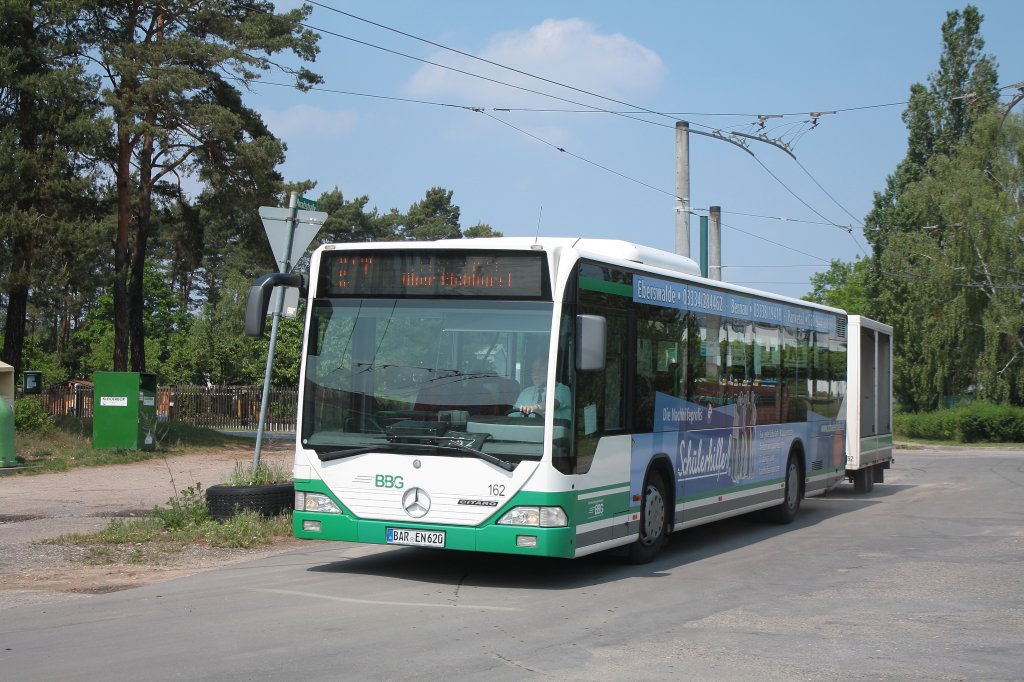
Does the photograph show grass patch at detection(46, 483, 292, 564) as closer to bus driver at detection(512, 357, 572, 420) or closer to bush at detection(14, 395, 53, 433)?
bus driver at detection(512, 357, 572, 420)

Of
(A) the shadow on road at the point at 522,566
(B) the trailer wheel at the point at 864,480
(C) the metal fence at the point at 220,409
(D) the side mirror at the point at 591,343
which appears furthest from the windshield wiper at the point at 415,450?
(C) the metal fence at the point at 220,409

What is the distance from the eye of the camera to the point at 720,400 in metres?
12.6

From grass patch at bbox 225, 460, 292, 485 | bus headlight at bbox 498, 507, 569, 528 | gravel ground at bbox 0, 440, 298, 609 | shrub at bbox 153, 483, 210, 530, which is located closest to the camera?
bus headlight at bbox 498, 507, 569, 528

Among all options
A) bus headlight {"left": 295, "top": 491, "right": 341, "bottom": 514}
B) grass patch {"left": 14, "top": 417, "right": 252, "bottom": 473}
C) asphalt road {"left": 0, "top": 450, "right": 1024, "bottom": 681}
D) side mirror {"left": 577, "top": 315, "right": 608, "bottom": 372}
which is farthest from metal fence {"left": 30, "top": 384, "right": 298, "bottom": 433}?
side mirror {"left": 577, "top": 315, "right": 608, "bottom": 372}

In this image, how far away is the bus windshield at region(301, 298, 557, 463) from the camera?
9328mm

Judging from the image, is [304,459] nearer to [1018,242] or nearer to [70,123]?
[70,123]

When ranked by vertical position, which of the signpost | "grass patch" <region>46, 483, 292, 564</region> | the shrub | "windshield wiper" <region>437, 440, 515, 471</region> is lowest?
"grass patch" <region>46, 483, 292, 564</region>

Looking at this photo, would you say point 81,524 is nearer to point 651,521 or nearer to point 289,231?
point 289,231

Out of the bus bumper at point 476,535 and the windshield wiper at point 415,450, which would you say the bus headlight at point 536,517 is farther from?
the windshield wiper at point 415,450

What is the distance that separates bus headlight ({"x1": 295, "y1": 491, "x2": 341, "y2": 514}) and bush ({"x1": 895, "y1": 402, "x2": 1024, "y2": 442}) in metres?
41.9

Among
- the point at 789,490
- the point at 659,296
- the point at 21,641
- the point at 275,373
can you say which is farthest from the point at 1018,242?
the point at 21,641

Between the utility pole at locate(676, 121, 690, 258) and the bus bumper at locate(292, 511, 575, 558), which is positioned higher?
the utility pole at locate(676, 121, 690, 258)

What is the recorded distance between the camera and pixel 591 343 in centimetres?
919

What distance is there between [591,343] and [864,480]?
41.2 feet
